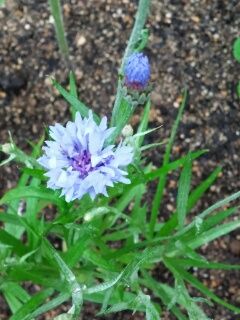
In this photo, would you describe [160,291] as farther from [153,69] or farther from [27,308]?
[153,69]

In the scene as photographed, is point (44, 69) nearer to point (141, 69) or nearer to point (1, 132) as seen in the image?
point (1, 132)

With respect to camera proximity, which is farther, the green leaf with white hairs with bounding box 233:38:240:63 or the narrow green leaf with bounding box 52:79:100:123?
the green leaf with white hairs with bounding box 233:38:240:63

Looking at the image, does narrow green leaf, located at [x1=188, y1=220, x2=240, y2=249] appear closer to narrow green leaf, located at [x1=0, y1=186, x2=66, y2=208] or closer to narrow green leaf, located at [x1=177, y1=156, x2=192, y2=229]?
narrow green leaf, located at [x1=177, y1=156, x2=192, y2=229]

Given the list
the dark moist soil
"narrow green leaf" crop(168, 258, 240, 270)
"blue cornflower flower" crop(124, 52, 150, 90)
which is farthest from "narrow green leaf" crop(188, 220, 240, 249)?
"blue cornflower flower" crop(124, 52, 150, 90)

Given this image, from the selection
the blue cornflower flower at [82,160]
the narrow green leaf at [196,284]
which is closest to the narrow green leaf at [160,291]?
the narrow green leaf at [196,284]

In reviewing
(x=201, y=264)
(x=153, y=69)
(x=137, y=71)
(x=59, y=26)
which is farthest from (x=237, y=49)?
(x=137, y=71)

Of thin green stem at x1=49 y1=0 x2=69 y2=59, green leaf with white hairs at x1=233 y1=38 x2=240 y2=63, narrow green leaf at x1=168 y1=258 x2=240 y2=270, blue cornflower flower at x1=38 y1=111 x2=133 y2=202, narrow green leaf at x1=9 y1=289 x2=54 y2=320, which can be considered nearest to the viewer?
blue cornflower flower at x1=38 y1=111 x2=133 y2=202
